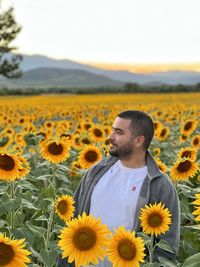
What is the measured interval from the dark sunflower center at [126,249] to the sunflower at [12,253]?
1.30ft

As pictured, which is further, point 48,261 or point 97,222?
point 48,261

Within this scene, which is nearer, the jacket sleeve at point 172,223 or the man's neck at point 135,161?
the jacket sleeve at point 172,223

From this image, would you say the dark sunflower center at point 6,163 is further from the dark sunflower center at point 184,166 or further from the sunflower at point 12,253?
the sunflower at point 12,253

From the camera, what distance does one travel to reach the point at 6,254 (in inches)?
104

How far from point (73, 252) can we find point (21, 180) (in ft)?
8.91

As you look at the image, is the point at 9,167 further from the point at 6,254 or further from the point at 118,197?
the point at 6,254

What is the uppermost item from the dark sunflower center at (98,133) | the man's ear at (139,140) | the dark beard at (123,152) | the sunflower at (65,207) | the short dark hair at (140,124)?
the short dark hair at (140,124)

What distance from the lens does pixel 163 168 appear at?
4.94 m

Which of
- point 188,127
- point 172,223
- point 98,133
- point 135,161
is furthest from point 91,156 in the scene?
point 188,127

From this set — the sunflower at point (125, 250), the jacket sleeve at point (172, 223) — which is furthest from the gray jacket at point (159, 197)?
the sunflower at point (125, 250)

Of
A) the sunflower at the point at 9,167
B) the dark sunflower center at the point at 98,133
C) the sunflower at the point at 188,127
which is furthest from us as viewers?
the sunflower at the point at 188,127

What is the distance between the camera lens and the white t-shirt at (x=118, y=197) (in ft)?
11.3

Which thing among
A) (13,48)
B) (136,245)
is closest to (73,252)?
(136,245)

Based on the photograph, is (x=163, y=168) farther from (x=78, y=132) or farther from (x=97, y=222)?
(x=78, y=132)
